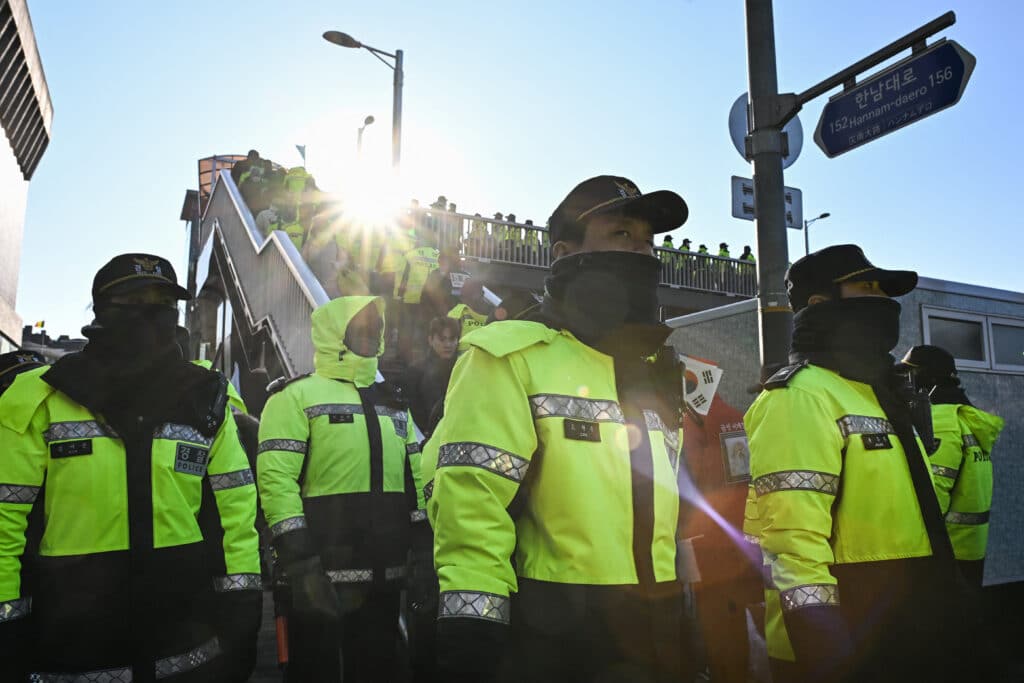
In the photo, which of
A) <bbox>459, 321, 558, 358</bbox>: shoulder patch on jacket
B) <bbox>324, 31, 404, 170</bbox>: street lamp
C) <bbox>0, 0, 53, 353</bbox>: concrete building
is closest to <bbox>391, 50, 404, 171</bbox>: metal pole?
<bbox>324, 31, 404, 170</bbox>: street lamp

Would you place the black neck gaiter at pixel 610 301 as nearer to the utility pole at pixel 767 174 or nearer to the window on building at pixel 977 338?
the utility pole at pixel 767 174

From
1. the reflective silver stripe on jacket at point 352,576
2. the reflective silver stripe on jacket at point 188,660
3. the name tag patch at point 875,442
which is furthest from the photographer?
the reflective silver stripe on jacket at point 352,576

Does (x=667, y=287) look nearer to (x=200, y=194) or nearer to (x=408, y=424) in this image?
(x=408, y=424)

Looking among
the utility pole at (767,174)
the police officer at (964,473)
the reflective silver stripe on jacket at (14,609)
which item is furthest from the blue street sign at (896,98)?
the reflective silver stripe on jacket at (14,609)

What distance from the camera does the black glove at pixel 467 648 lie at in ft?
5.47

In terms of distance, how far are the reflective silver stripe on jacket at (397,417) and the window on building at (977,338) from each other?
4537 millimetres

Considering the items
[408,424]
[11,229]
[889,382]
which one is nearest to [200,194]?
[11,229]

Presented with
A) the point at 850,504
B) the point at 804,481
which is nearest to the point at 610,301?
the point at 804,481

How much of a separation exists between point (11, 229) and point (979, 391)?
8.97m

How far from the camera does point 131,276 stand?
3.01 meters

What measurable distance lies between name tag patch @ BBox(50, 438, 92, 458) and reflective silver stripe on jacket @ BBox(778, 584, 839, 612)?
253 cm

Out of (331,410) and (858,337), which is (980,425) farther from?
(331,410)

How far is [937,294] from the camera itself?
6.46m

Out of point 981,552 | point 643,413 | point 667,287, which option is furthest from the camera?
point 667,287
